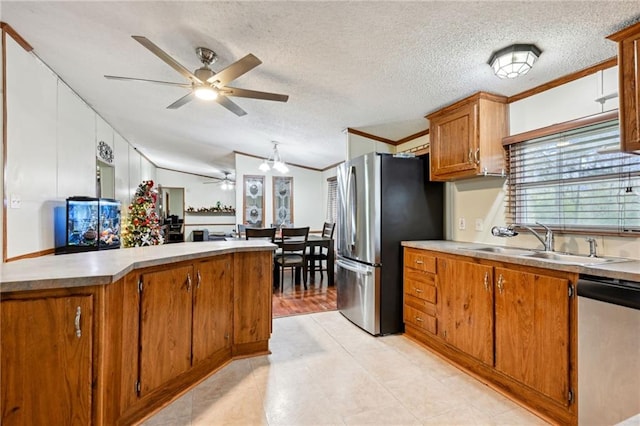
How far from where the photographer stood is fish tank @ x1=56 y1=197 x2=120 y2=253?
313 centimetres

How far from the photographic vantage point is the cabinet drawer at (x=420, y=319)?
2691 mm

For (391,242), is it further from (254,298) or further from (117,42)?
(117,42)

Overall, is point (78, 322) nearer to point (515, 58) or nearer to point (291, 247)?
point (515, 58)

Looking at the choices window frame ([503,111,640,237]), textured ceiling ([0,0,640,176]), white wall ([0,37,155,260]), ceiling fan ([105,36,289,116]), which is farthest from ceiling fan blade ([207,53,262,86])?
window frame ([503,111,640,237])

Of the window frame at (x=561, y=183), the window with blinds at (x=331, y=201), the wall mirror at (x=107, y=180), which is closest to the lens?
the window frame at (x=561, y=183)

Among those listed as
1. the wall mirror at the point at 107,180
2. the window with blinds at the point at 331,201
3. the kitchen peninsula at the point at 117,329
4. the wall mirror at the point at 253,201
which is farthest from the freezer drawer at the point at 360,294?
the wall mirror at the point at 107,180

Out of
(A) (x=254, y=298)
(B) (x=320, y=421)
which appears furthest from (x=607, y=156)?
(A) (x=254, y=298)

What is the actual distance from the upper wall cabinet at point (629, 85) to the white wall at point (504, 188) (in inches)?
16.1

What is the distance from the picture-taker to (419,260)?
2.86m

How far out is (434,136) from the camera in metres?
3.04

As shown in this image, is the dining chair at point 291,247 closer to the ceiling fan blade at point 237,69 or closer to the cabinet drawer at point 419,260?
the cabinet drawer at point 419,260

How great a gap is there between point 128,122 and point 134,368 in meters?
4.35

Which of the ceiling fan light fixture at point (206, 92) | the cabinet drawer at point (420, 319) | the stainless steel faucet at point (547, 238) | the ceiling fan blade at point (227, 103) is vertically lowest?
the cabinet drawer at point (420, 319)

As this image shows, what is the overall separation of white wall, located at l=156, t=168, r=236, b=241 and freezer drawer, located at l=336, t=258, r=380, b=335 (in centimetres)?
717
